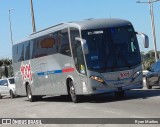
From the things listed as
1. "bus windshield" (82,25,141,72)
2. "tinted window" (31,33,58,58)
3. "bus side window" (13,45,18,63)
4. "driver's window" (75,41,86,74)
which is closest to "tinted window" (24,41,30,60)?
"tinted window" (31,33,58,58)

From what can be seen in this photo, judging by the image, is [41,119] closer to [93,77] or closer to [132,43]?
[93,77]

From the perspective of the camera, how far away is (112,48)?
763 inches

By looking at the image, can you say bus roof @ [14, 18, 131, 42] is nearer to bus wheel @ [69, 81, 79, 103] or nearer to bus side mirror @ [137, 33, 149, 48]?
bus side mirror @ [137, 33, 149, 48]

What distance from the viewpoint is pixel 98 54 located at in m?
19.2

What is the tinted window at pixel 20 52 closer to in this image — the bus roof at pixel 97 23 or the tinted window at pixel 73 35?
the bus roof at pixel 97 23

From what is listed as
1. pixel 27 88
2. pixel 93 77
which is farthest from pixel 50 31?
pixel 27 88

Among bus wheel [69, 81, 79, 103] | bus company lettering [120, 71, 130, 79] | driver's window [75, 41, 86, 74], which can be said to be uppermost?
driver's window [75, 41, 86, 74]

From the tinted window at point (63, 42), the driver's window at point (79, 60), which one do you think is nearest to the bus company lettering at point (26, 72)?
the tinted window at point (63, 42)

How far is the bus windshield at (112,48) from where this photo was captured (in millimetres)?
19172

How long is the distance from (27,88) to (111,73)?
956cm

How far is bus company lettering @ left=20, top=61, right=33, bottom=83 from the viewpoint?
26.4 metres

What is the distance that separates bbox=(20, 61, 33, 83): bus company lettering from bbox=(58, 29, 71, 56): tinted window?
17.5 ft

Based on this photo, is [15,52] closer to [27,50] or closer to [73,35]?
[27,50]

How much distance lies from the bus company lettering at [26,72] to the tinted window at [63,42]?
5.34 meters
